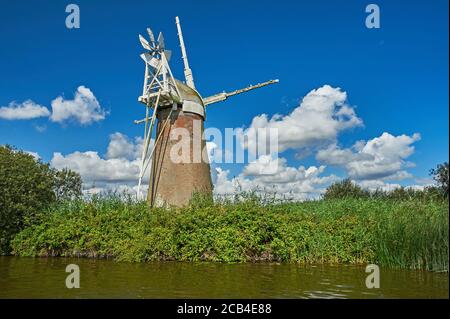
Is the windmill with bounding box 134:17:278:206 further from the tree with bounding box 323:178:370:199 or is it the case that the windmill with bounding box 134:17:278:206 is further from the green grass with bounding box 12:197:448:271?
the tree with bounding box 323:178:370:199

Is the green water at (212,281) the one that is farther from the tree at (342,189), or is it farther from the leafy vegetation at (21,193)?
the tree at (342,189)

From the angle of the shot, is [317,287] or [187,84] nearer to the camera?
[317,287]

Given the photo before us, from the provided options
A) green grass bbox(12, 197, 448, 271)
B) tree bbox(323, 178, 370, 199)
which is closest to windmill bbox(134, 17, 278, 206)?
green grass bbox(12, 197, 448, 271)

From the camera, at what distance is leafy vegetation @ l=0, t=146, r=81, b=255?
13.0 m

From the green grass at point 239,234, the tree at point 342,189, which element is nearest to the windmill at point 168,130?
the green grass at point 239,234

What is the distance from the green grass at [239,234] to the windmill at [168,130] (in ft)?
11.3

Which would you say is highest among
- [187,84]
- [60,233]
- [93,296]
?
[187,84]

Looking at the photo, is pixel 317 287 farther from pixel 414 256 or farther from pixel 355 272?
pixel 414 256

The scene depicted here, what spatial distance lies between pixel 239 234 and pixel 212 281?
315cm

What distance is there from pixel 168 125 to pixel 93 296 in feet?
36.8

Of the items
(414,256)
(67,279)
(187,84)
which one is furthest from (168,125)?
(414,256)

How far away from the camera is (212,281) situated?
305 inches

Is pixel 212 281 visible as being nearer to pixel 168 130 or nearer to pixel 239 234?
pixel 239 234

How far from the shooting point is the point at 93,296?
6500 mm
